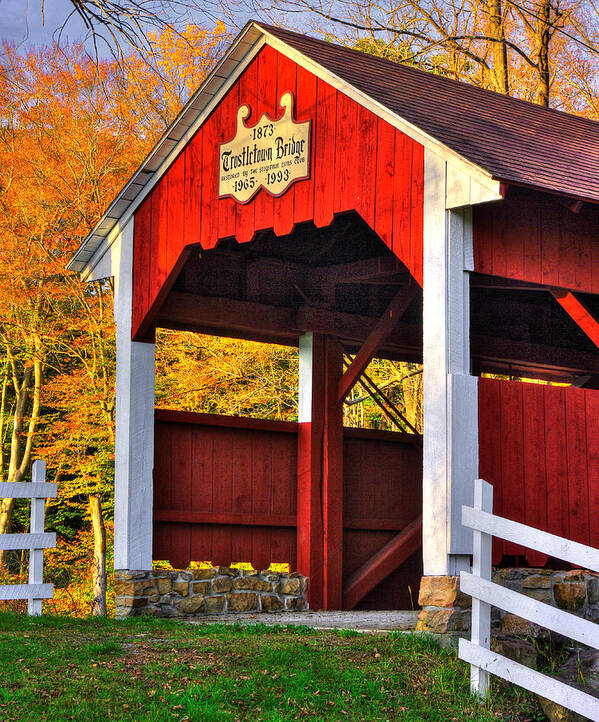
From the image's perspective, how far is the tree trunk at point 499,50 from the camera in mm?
22578

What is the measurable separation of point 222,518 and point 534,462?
4445 mm

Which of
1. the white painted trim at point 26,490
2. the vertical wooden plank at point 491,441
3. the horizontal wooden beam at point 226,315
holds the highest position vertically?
the horizontal wooden beam at point 226,315

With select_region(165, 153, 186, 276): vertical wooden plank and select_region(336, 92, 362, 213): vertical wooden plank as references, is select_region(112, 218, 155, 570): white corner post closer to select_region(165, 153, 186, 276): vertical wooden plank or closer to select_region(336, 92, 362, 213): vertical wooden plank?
select_region(165, 153, 186, 276): vertical wooden plank

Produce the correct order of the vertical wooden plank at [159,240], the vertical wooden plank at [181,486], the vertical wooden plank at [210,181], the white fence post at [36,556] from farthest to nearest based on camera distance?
the vertical wooden plank at [181,486], the vertical wooden plank at [159,240], the vertical wooden plank at [210,181], the white fence post at [36,556]

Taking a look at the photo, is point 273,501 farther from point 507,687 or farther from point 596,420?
point 507,687

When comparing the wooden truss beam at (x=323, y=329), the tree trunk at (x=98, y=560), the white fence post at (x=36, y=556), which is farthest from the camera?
the tree trunk at (x=98, y=560)

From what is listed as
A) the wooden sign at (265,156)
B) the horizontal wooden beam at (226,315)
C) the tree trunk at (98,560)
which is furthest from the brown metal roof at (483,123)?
the tree trunk at (98,560)

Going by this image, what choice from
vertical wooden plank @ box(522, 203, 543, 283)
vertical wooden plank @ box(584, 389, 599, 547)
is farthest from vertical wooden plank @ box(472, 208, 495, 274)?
vertical wooden plank @ box(584, 389, 599, 547)

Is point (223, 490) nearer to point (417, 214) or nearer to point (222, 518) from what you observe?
point (222, 518)

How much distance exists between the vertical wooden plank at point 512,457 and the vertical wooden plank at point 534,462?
6cm

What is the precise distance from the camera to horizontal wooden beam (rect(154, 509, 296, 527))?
446 inches

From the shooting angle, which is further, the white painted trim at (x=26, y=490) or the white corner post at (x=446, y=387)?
the white painted trim at (x=26, y=490)

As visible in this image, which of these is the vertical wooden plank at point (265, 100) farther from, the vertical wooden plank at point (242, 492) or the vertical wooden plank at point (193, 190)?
the vertical wooden plank at point (242, 492)

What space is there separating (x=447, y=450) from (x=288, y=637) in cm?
186
